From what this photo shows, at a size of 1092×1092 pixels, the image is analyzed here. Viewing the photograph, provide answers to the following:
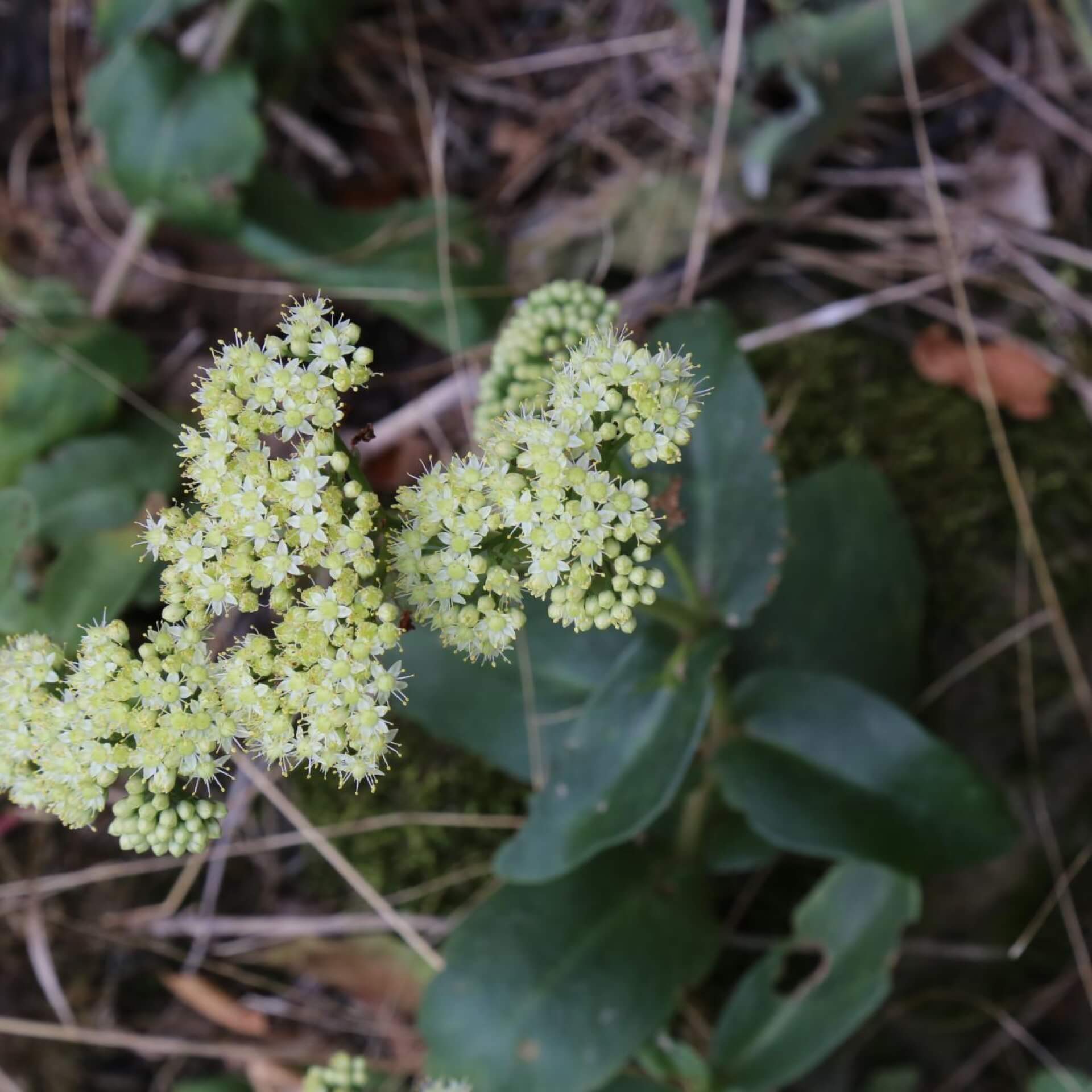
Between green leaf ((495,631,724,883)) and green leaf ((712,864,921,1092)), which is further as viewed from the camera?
green leaf ((712,864,921,1092))

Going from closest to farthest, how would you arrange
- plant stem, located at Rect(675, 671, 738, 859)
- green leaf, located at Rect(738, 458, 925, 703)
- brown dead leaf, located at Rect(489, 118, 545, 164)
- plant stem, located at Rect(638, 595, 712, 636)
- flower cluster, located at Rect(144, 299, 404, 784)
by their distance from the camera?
flower cluster, located at Rect(144, 299, 404, 784) → plant stem, located at Rect(638, 595, 712, 636) → plant stem, located at Rect(675, 671, 738, 859) → green leaf, located at Rect(738, 458, 925, 703) → brown dead leaf, located at Rect(489, 118, 545, 164)

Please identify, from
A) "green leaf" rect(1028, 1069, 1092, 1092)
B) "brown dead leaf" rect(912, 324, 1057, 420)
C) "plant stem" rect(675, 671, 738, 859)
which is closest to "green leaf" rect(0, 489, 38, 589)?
"plant stem" rect(675, 671, 738, 859)

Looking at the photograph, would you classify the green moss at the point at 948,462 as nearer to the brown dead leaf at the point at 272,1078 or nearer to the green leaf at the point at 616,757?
the green leaf at the point at 616,757

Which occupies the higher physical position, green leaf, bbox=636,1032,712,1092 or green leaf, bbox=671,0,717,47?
green leaf, bbox=671,0,717,47

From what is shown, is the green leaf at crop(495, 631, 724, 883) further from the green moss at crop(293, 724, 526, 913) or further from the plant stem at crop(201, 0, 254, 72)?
the plant stem at crop(201, 0, 254, 72)

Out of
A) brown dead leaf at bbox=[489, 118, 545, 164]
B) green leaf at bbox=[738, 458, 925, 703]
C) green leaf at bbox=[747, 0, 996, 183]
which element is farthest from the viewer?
brown dead leaf at bbox=[489, 118, 545, 164]

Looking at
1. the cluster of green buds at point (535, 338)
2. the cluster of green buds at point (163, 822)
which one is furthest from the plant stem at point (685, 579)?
the cluster of green buds at point (163, 822)

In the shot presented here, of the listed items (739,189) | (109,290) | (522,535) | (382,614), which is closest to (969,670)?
(739,189)

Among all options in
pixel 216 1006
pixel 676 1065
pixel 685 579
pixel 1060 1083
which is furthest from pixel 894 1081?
pixel 216 1006
